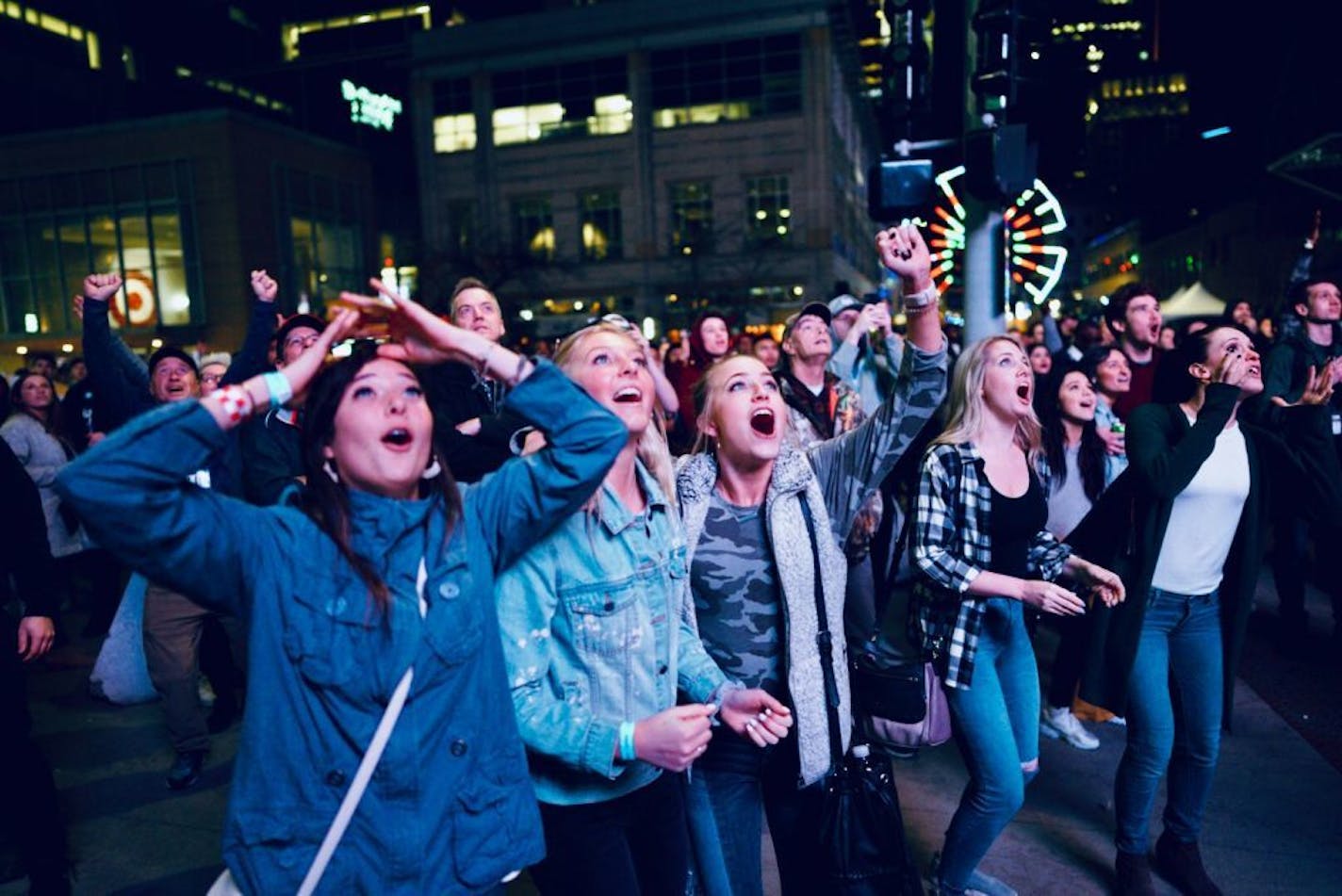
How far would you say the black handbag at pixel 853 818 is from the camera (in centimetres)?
275

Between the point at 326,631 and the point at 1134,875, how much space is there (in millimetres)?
3190

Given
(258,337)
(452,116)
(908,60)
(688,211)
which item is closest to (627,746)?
(258,337)

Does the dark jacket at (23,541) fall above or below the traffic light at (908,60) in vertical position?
below

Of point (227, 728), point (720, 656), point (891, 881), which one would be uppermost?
point (720, 656)

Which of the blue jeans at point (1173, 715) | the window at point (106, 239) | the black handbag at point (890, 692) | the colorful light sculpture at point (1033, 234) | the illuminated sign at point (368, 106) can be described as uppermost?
the illuminated sign at point (368, 106)

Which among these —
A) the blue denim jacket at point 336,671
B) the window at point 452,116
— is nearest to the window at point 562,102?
the window at point 452,116

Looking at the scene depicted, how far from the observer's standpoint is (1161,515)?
3439 mm

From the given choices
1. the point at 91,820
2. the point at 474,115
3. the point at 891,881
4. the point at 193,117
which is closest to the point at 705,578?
the point at 891,881

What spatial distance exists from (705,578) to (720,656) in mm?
248

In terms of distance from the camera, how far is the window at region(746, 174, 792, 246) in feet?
137

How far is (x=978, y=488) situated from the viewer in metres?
3.36

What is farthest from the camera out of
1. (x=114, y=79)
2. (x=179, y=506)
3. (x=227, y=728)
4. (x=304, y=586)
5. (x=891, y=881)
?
(x=114, y=79)

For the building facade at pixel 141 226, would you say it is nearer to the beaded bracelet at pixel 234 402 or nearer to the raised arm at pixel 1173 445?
the raised arm at pixel 1173 445

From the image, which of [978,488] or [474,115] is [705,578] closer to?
[978,488]
